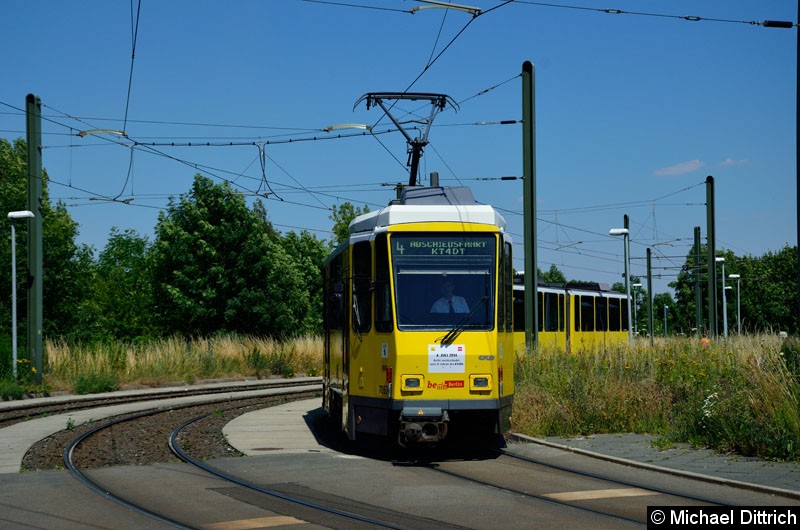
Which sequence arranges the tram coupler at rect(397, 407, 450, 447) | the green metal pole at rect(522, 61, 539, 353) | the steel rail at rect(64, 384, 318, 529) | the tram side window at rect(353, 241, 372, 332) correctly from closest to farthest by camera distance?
the steel rail at rect(64, 384, 318, 529)
the tram coupler at rect(397, 407, 450, 447)
the tram side window at rect(353, 241, 372, 332)
the green metal pole at rect(522, 61, 539, 353)

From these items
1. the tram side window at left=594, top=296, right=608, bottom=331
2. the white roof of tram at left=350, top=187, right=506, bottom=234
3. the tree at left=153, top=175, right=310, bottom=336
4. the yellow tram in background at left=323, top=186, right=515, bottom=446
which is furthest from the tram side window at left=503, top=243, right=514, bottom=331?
the tree at left=153, top=175, right=310, bottom=336

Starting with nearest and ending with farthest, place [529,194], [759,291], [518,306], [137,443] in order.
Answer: [137,443]
[529,194]
[518,306]
[759,291]

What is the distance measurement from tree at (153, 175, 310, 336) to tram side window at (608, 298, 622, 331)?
21536 millimetres

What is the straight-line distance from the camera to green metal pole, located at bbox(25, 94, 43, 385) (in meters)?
28.8

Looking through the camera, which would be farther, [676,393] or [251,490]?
[676,393]

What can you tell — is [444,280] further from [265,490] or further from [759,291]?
[759,291]

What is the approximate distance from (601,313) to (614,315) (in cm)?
162

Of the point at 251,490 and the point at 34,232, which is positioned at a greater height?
the point at 34,232

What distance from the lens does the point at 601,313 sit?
3622 centimetres

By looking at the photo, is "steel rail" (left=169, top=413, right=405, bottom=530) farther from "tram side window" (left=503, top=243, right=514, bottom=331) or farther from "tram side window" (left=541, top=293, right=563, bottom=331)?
"tram side window" (left=541, top=293, right=563, bottom=331)

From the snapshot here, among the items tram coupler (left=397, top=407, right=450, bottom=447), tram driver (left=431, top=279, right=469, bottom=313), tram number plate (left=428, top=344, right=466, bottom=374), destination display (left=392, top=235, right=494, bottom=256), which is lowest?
tram coupler (left=397, top=407, right=450, bottom=447)

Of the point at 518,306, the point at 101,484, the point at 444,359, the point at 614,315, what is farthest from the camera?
the point at 614,315

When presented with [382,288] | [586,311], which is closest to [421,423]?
[382,288]

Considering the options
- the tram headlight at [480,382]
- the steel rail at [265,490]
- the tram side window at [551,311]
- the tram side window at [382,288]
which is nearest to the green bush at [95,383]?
the tram side window at [551,311]
